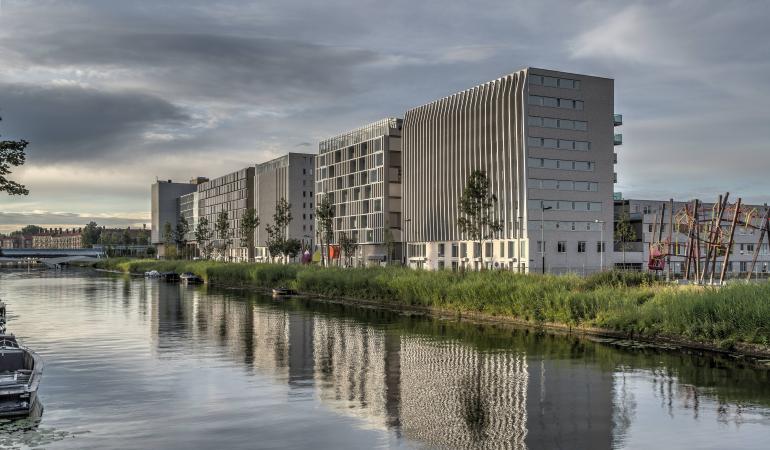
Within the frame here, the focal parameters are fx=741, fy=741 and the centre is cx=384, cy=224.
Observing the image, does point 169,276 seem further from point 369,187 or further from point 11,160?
point 11,160

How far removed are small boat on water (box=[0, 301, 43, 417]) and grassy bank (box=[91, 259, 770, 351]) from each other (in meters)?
A: 28.5

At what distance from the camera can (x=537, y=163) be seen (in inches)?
3917

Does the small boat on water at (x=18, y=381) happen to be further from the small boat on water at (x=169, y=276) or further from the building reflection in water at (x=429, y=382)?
the small boat on water at (x=169, y=276)

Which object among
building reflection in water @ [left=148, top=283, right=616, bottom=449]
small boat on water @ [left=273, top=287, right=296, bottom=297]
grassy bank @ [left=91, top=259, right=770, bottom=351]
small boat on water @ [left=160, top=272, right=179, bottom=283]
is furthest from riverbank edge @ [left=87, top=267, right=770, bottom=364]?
small boat on water @ [left=160, top=272, right=179, bottom=283]

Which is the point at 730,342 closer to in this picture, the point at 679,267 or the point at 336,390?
the point at 336,390

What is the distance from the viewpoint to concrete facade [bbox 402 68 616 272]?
9888cm

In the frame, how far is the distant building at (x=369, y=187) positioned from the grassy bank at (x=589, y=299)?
54552 mm

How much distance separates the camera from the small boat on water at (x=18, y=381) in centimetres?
2083

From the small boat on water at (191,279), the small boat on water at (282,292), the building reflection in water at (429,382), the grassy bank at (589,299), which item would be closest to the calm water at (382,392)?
the building reflection in water at (429,382)

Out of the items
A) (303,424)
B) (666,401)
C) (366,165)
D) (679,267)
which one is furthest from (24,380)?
(366,165)

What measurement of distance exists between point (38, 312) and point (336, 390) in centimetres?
4579

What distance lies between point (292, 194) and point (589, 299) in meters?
142

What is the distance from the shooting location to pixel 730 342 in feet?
111


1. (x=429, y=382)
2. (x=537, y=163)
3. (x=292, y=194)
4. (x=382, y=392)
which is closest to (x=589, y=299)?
(x=429, y=382)
